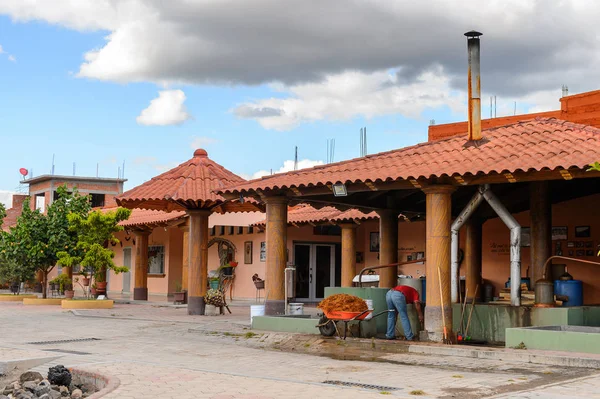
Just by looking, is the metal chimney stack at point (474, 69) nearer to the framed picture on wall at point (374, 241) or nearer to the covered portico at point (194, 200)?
the covered portico at point (194, 200)

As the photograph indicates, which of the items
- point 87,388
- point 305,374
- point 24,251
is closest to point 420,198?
point 305,374

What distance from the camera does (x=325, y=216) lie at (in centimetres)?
2641

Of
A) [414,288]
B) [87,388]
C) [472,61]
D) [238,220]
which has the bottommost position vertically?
[87,388]

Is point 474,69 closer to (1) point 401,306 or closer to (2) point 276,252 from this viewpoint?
(1) point 401,306

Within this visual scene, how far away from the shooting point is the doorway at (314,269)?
96.9 ft

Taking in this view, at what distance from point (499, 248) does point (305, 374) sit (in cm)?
1227

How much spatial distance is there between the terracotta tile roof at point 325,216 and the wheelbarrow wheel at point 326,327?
1007 cm

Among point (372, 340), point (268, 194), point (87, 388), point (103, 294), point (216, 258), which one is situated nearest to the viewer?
point (87, 388)

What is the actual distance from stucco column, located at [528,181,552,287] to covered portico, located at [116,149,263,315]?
8198mm

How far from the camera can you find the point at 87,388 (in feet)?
33.4

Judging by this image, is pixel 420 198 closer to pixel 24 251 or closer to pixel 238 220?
pixel 238 220

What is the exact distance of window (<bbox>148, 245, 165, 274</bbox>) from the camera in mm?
34281

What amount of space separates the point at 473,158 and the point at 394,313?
3.12 m

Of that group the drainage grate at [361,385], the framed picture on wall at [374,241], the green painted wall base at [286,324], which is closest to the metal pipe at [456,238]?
the green painted wall base at [286,324]
